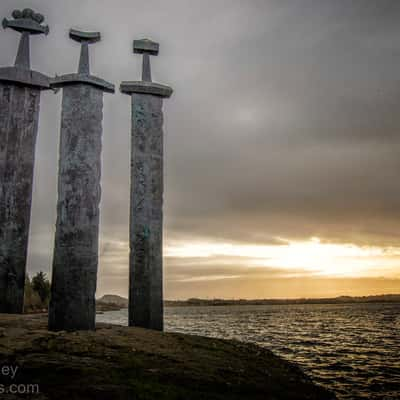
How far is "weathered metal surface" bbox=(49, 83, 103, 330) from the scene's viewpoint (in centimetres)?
716

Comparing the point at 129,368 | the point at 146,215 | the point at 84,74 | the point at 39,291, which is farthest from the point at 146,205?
the point at 39,291

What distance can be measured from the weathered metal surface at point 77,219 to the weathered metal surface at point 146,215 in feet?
3.54

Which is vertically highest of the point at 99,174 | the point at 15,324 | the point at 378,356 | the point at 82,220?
the point at 99,174

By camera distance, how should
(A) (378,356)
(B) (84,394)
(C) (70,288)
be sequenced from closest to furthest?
(B) (84,394) < (C) (70,288) < (A) (378,356)

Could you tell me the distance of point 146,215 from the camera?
8438 mm

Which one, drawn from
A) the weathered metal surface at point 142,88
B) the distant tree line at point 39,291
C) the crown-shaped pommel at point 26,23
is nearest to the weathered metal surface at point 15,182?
the crown-shaped pommel at point 26,23

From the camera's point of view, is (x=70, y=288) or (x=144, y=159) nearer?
(x=70, y=288)

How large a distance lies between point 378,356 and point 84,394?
15.5m

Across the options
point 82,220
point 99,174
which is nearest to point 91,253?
point 82,220

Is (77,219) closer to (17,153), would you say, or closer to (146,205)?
(146,205)

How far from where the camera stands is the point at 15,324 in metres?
6.86

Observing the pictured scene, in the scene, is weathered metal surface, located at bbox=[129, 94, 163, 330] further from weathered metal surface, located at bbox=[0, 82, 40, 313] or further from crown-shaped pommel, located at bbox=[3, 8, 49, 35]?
crown-shaped pommel, located at bbox=[3, 8, 49, 35]

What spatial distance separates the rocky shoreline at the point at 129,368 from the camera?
4172mm

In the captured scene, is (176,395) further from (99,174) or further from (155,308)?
(99,174)
